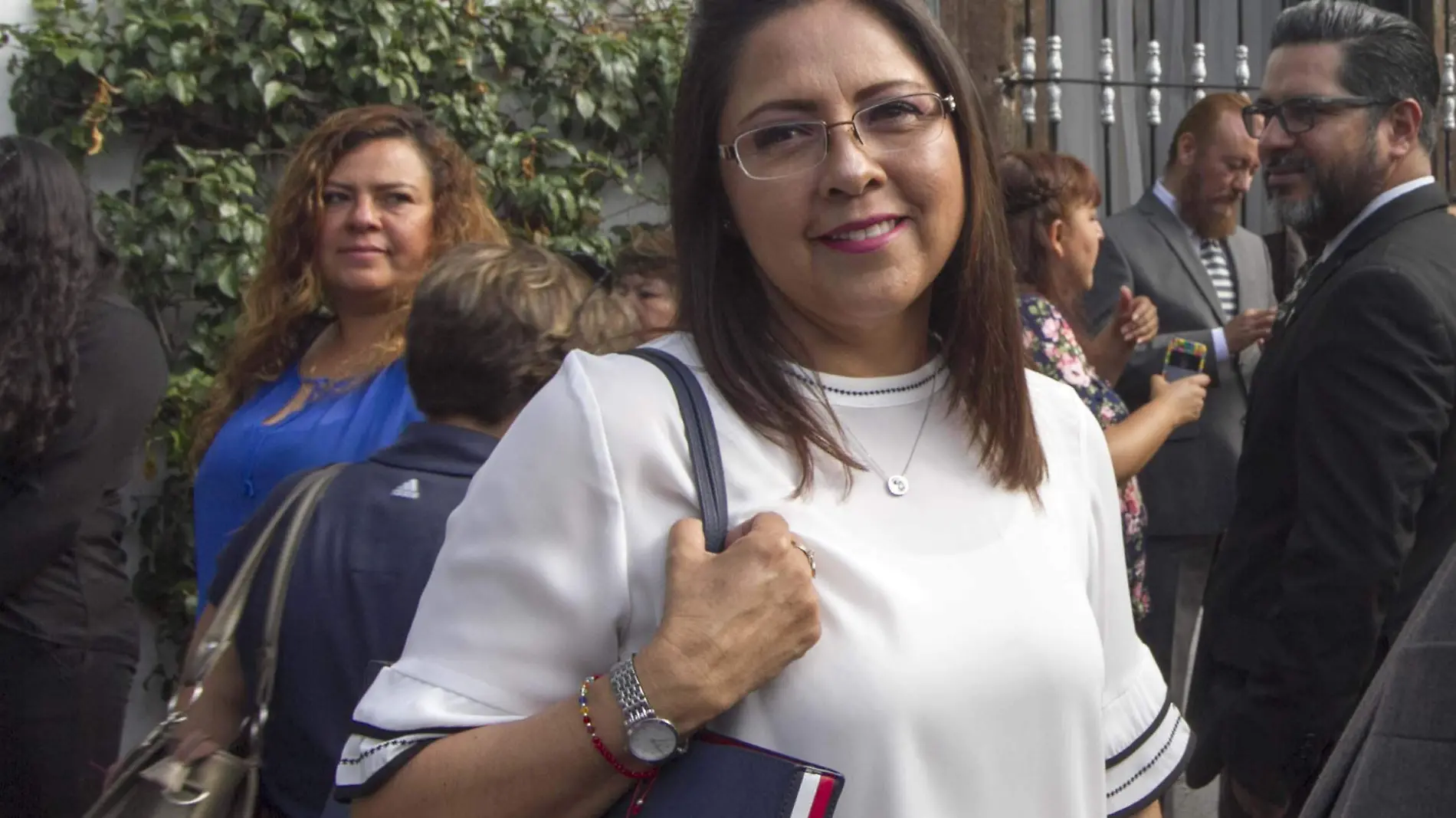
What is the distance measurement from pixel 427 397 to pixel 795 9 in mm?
1097

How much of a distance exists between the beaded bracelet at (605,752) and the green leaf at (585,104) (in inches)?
172

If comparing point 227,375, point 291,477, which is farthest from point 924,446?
point 227,375

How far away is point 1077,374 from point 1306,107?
2.62ft

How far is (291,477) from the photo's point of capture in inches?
104

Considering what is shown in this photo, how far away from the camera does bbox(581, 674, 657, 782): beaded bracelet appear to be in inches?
58.1

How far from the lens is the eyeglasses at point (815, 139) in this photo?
171 centimetres

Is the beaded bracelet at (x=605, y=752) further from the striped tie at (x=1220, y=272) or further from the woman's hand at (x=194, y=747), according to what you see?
the striped tie at (x=1220, y=272)

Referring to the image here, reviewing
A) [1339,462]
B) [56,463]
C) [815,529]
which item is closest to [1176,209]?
[1339,462]

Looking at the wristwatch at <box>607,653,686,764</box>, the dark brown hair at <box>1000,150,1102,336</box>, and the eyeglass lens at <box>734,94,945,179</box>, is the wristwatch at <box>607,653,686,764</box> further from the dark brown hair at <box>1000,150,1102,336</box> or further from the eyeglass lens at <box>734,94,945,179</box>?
the dark brown hair at <box>1000,150,1102,336</box>

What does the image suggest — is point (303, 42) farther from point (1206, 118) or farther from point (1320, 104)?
point (1320, 104)

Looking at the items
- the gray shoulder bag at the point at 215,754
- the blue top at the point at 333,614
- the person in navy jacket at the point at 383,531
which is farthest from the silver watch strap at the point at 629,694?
the gray shoulder bag at the point at 215,754

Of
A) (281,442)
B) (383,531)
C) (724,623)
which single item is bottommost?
(281,442)

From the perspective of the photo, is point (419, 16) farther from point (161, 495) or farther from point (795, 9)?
point (795, 9)

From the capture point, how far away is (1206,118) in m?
5.68
